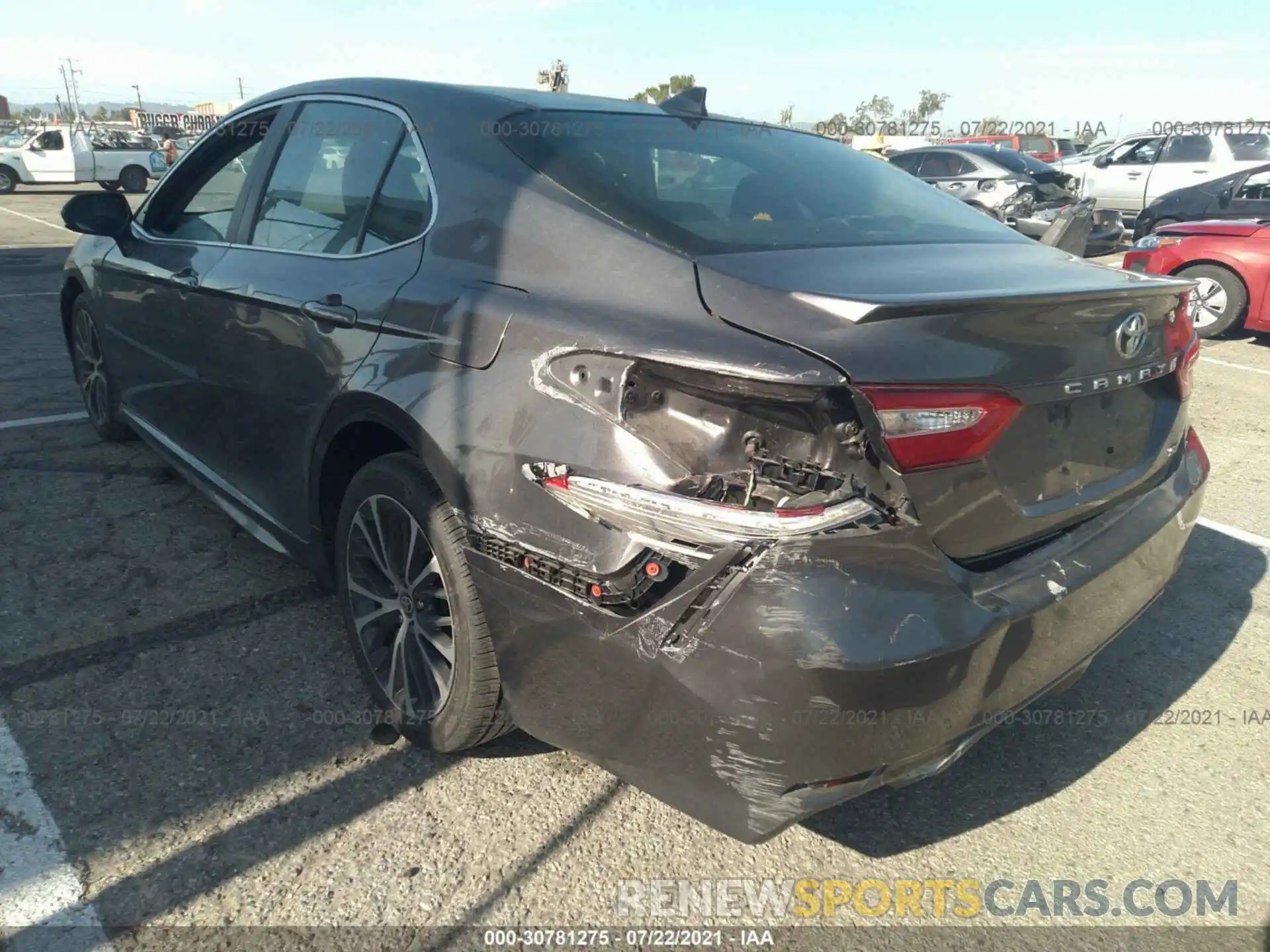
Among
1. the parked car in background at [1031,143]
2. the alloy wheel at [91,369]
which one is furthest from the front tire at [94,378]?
the parked car in background at [1031,143]

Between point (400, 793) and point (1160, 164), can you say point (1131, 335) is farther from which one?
point (1160, 164)

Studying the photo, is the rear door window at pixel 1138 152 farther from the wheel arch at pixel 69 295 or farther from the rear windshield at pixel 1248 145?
the wheel arch at pixel 69 295

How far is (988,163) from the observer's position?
1441 cm

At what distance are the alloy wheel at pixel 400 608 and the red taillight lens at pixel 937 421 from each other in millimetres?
1160

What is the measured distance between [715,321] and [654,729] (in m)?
0.82

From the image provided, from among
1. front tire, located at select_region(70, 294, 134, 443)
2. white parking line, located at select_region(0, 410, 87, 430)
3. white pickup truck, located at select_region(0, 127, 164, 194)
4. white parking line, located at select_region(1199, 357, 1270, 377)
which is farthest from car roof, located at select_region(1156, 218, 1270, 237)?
white pickup truck, located at select_region(0, 127, 164, 194)

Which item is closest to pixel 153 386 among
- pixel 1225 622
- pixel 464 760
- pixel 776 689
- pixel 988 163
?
pixel 464 760

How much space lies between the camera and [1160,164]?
51.9 feet

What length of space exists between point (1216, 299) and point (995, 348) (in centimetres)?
771

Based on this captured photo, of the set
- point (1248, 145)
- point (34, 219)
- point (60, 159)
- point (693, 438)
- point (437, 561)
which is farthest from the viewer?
point (60, 159)

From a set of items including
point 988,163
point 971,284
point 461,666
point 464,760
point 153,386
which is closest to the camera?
point 971,284

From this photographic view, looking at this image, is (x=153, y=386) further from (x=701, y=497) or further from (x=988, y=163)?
(x=988, y=163)

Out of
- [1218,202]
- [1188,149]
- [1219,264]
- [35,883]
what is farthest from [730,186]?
[1188,149]

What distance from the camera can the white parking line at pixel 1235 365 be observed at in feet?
24.5
